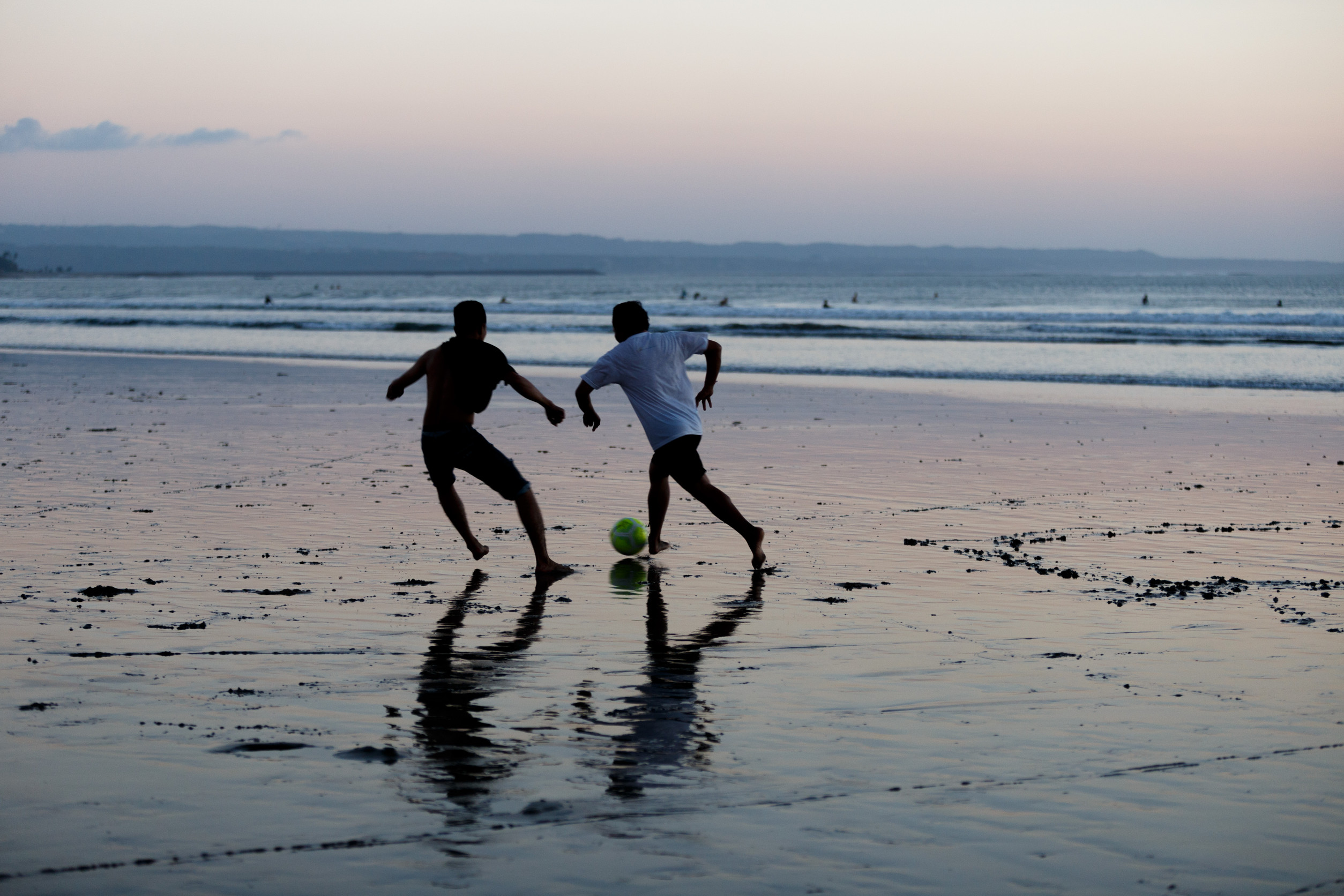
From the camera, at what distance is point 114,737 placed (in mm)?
4719

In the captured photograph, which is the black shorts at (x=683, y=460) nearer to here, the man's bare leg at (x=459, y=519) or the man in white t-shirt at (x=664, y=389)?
the man in white t-shirt at (x=664, y=389)

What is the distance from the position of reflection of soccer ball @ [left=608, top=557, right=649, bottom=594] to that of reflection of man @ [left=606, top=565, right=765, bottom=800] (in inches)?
20.4

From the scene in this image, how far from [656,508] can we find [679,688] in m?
3.37

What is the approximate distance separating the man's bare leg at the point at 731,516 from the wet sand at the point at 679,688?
19 centimetres

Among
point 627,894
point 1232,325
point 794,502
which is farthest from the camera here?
point 1232,325

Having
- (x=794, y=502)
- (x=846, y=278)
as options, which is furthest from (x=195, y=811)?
(x=846, y=278)

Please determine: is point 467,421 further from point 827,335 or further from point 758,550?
point 827,335

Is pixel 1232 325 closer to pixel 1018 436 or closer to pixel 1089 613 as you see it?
pixel 1018 436

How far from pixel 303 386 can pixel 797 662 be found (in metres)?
18.2

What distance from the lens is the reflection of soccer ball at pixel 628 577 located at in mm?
7586

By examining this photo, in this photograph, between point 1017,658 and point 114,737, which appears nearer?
point 114,737

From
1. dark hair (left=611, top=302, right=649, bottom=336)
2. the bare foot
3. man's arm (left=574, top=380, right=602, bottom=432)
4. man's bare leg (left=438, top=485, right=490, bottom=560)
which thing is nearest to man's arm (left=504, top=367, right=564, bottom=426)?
man's arm (left=574, top=380, right=602, bottom=432)

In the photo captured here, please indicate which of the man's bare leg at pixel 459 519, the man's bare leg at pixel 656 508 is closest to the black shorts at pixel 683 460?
the man's bare leg at pixel 656 508

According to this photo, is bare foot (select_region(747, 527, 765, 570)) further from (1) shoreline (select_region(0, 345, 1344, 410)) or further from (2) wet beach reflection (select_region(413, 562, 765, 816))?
(1) shoreline (select_region(0, 345, 1344, 410))
